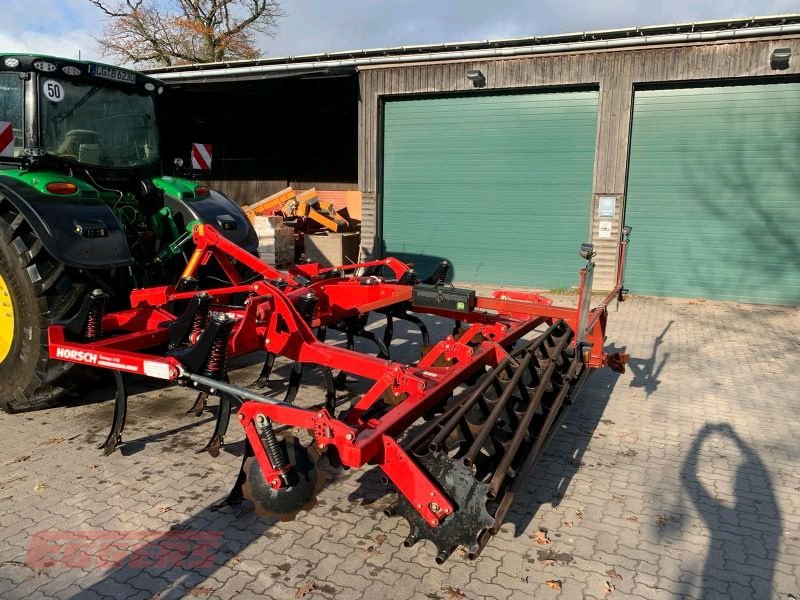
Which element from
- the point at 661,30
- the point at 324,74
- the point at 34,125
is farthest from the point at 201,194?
the point at 661,30

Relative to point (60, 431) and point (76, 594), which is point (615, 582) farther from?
point (60, 431)

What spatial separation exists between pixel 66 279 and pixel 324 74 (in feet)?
25.1

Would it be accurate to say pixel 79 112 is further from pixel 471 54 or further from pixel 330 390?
pixel 471 54

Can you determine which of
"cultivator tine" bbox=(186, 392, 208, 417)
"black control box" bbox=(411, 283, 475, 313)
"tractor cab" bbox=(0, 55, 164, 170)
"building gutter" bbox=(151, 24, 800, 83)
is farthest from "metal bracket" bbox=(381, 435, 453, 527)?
"building gutter" bbox=(151, 24, 800, 83)

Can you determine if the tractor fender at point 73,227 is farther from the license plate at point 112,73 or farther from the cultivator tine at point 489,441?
the cultivator tine at point 489,441

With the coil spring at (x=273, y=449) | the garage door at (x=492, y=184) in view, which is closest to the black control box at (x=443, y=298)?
the coil spring at (x=273, y=449)

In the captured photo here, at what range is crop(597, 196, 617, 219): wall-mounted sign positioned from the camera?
31.4 feet

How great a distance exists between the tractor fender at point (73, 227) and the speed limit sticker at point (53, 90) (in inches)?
28.6

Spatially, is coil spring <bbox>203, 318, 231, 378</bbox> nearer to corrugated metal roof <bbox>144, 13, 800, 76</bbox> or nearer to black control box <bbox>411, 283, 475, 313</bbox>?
black control box <bbox>411, 283, 475, 313</bbox>

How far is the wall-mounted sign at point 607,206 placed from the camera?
957cm

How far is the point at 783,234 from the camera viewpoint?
902 cm

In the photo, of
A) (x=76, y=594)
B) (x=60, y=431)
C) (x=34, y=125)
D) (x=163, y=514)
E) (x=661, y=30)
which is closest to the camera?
(x=76, y=594)

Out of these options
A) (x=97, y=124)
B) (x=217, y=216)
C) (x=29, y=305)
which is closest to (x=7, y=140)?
(x=97, y=124)

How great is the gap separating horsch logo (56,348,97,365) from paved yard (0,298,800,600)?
646 millimetres
